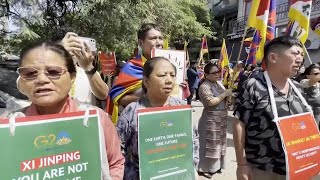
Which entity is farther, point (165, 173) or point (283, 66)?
point (283, 66)

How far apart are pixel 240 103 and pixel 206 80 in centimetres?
222

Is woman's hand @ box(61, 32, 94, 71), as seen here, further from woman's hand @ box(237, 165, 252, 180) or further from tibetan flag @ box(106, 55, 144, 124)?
woman's hand @ box(237, 165, 252, 180)

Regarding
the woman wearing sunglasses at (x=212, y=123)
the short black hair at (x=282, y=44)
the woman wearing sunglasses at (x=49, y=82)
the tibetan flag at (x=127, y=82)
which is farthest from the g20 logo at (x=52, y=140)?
the woman wearing sunglasses at (x=212, y=123)

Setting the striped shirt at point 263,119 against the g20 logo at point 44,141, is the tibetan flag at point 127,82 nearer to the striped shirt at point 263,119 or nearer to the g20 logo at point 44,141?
the striped shirt at point 263,119

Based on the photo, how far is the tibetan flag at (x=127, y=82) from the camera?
8.89 feet

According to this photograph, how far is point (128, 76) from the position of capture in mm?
2740

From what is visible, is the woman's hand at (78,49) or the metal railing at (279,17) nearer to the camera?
the woman's hand at (78,49)

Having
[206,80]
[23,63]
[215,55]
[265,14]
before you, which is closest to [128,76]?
[23,63]

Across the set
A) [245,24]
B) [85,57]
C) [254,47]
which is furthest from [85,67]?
[245,24]

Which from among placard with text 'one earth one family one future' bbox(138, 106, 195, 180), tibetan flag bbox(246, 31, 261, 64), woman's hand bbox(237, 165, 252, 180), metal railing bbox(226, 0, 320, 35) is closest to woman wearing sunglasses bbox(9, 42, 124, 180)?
placard with text 'one earth one family one future' bbox(138, 106, 195, 180)

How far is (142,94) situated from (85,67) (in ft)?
1.50

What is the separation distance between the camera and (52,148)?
1.36 metres

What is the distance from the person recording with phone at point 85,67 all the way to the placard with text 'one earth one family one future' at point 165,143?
1.53ft

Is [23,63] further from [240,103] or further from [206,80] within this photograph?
[206,80]
